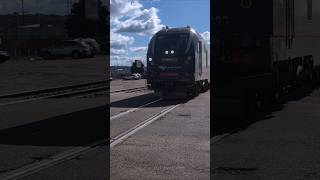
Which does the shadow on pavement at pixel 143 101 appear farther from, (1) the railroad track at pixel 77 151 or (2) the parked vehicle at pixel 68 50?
(2) the parked vehicle at pixel 68 50

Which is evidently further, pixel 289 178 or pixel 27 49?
pixel 27 49

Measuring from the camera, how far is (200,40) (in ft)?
18.2

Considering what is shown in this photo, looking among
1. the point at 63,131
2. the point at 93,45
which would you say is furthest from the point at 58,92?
the point at 93,45

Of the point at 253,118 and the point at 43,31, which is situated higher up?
the point at 43,31

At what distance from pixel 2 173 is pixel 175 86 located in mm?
2831

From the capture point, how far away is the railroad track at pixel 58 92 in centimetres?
736

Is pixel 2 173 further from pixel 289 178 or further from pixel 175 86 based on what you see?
pixel 289 178

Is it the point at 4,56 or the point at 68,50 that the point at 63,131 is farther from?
the point at 68,50

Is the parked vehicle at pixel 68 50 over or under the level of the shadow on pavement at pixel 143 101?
over

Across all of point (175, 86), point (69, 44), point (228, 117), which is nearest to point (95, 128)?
point (228, 117)

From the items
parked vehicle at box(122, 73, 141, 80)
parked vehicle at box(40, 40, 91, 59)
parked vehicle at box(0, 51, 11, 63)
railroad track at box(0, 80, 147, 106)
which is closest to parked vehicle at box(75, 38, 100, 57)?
parked vehicle at box(40, 40, 91, 59)

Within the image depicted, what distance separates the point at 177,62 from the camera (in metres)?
6.00

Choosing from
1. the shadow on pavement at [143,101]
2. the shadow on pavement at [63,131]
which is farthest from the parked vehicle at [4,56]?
the shadow on pavement at [143,101]

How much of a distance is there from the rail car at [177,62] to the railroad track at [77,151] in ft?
1.13
